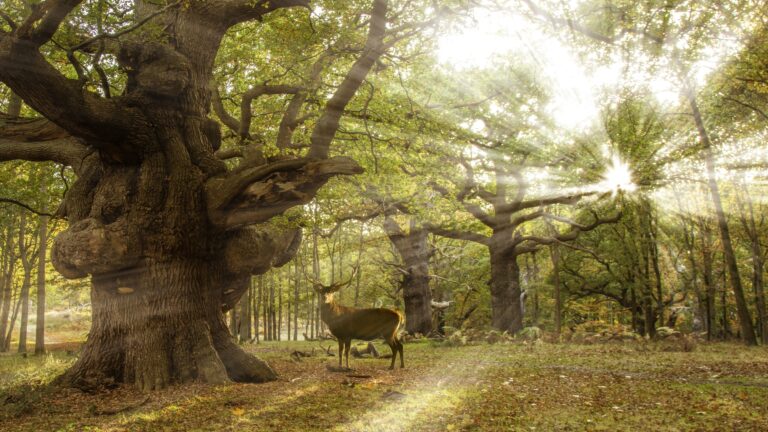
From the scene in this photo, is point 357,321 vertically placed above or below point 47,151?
below

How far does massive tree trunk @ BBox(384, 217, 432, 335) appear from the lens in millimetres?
23719

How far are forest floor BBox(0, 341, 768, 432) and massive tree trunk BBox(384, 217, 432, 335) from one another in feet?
43.2

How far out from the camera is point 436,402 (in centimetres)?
691

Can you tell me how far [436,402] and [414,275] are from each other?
16.9 meters

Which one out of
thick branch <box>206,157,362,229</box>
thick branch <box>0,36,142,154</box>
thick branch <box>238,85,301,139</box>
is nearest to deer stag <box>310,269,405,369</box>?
thick branch <box>206,157,362,229</box>

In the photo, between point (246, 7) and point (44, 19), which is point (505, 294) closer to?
point (246, 7)

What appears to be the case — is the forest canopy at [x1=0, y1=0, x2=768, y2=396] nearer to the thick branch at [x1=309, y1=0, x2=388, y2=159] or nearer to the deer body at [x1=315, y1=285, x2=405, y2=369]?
the thick branch at [x1=309, y1=0, x2=388, y2=159]

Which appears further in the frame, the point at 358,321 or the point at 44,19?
the point at 358,321

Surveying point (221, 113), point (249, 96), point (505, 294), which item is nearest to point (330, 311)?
point (249, 96)

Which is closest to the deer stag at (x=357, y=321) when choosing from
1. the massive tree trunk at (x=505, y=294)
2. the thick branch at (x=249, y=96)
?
the thick branch at (x=249, y=96)

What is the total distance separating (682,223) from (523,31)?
19.9m

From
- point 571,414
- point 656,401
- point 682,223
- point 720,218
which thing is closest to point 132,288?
point 571,414

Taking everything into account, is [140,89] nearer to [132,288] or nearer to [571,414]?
[132,288]

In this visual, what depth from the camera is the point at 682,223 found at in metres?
24.9
